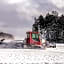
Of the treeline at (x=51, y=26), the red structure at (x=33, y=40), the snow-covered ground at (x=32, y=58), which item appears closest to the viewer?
the snow-covered ground at (x=32, y=58)

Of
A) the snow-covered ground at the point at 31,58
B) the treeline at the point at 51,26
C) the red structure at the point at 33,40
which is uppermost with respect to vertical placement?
the treeline at the point at 51,26

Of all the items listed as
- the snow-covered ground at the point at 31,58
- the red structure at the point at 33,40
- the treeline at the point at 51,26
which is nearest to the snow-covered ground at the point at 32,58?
the snow-covered ground at the point at 31,58

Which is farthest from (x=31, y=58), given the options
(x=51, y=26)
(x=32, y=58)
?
(x=51, y=26)

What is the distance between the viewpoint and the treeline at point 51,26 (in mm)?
74375

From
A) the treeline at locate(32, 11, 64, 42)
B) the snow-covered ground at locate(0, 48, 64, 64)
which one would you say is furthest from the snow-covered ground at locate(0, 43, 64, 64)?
the treeline at locate(32, 11, 64, 42)

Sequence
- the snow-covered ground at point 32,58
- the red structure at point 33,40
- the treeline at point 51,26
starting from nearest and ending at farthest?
the snow-covered ground at point 32,58 < the red structure at point 33,40 < the treeline at point 51,26

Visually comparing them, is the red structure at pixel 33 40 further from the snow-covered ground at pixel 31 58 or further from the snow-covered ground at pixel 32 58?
the snow-covered ground at pixel 31 58

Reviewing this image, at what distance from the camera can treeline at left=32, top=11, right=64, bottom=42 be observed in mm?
74375

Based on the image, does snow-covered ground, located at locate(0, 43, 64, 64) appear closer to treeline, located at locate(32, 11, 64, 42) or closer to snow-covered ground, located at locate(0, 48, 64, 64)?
snow-covered ground, located at locate(0, 48, 64, 64)

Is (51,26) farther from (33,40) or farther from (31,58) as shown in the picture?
(31,58)

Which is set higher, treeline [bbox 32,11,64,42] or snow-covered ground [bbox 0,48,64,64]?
treeline [bbox 32,11,64,42]

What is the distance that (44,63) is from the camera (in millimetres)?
13133

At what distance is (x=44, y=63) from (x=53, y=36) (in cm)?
6225

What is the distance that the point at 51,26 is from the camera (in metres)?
78.4
